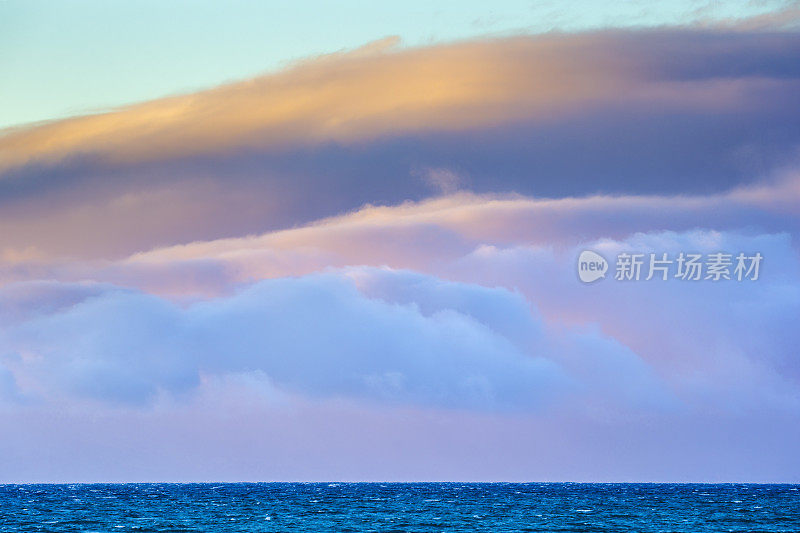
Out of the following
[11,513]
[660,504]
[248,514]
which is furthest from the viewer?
[660,504]

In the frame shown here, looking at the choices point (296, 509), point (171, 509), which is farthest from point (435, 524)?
point (171, 509)

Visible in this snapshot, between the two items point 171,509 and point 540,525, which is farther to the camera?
point 171,509

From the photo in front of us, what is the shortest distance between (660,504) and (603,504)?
838cm

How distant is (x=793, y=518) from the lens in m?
119

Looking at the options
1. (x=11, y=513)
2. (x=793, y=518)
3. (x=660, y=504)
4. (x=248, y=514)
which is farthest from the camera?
(x=660, y=504)

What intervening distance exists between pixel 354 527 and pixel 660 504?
221 feet

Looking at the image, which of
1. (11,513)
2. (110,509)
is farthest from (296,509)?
(11,513)

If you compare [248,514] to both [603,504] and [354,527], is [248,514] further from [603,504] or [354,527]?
[603,504]

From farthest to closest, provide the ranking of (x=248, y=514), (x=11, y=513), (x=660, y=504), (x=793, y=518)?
(x=660, y=504), (x=11, y=513), (x=248, y=514), (x=793, y=518)

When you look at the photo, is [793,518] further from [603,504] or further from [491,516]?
[603,504]

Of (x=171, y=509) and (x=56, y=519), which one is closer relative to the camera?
(x=56, y=519)

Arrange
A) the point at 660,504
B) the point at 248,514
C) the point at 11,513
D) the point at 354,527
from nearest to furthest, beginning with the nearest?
the point at 354,527, the point at 248,514, the point at 11,513, the point at 660,504

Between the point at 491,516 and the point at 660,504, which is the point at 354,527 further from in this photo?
the point at 660,504

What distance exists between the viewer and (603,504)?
15900cm
